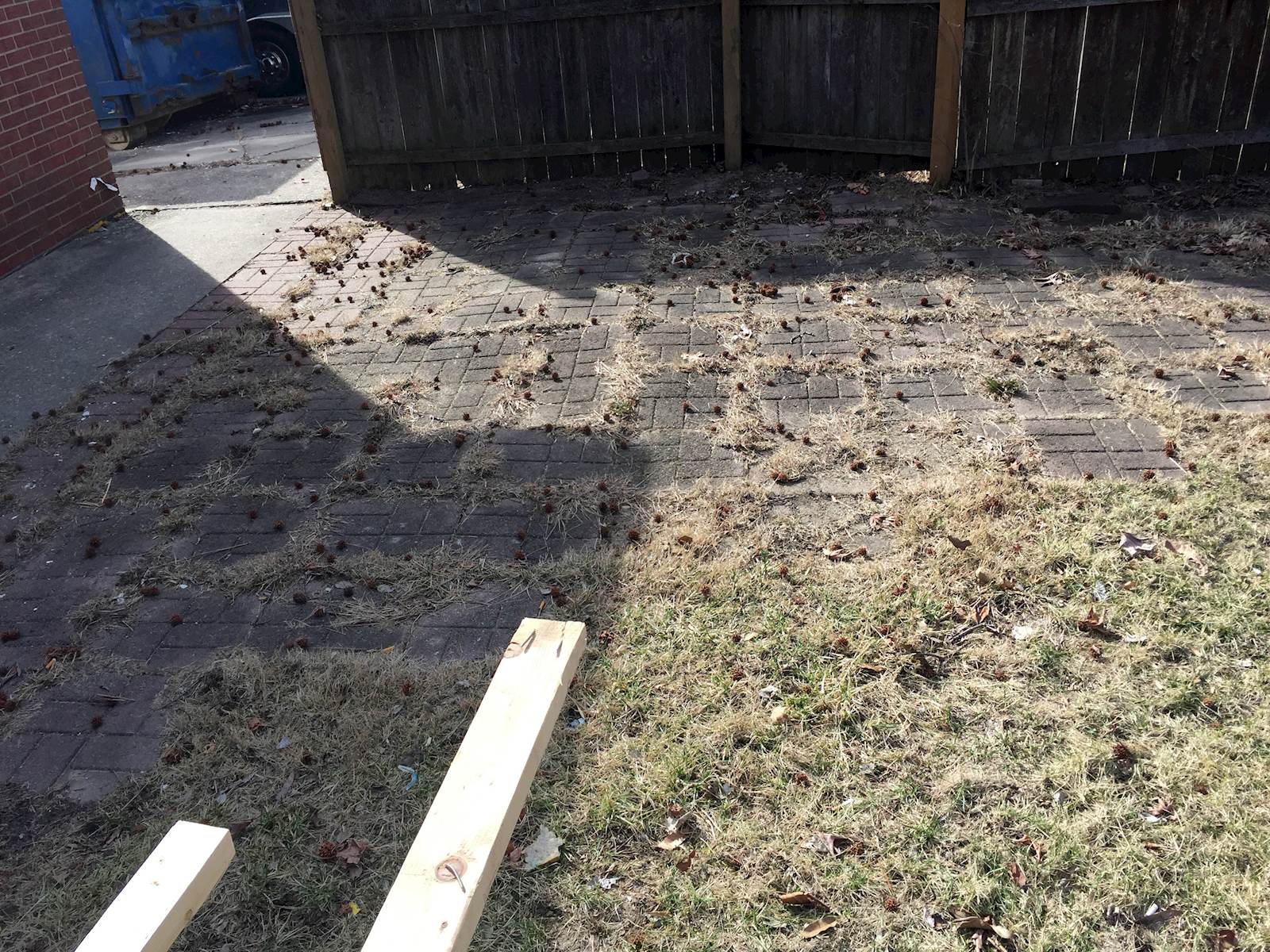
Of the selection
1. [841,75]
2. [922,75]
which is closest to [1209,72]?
[922,75]

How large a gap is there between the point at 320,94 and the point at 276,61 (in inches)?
263

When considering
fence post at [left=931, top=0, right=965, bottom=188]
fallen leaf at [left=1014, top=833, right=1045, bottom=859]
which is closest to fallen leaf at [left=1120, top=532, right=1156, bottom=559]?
fallen leaf at [left=1014, top=833, right=1045, bottom=859]

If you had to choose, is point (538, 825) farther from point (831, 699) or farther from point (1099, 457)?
point (1099, 457)

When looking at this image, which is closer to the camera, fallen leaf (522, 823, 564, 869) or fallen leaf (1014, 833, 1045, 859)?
fallen leaf (1014, 833, 1045, 859)

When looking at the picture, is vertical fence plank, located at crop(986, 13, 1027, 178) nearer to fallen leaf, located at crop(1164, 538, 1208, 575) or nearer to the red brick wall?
fallen leaf, located at crop(1164, 538, 1208, 575)

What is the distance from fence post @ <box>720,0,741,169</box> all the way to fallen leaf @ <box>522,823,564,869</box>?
6712mm

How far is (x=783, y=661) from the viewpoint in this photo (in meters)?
3.23

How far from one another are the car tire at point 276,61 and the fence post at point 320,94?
20.0ft

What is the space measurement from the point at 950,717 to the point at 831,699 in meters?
0.34

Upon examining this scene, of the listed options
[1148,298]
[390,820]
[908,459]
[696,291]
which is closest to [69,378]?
[696,291]

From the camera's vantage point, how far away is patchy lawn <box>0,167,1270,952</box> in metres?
2.54

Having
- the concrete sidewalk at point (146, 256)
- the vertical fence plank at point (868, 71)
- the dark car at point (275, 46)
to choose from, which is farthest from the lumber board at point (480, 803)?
the dark car at point (275, 46)

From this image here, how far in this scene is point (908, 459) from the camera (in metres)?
4.28

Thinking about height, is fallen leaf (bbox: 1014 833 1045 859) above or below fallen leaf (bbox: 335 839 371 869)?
above
